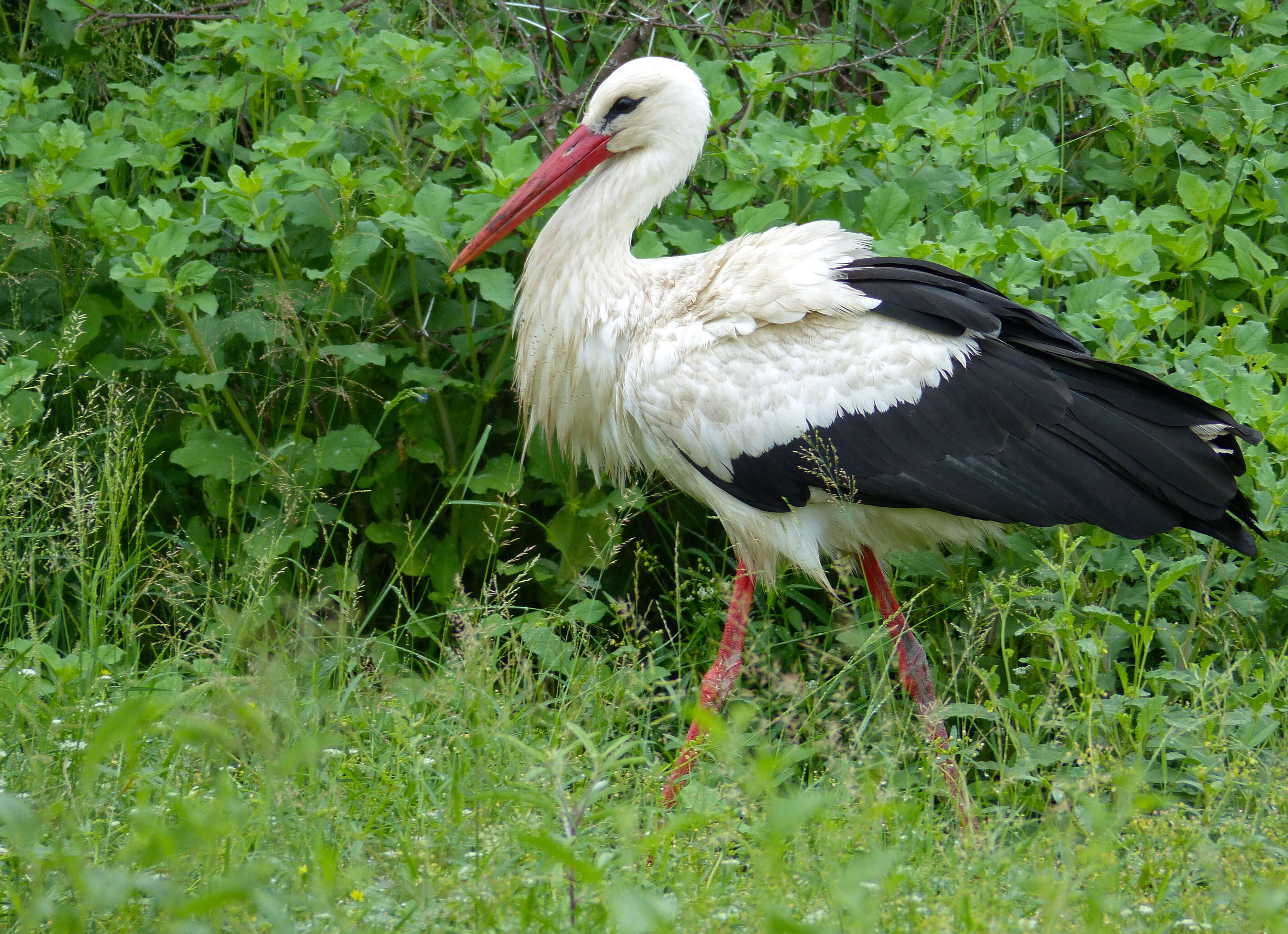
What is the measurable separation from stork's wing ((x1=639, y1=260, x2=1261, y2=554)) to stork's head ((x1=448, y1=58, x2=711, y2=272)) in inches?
24.9

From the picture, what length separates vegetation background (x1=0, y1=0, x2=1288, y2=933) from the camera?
187 cm

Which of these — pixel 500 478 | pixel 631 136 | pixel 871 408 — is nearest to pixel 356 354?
pixel 500 478

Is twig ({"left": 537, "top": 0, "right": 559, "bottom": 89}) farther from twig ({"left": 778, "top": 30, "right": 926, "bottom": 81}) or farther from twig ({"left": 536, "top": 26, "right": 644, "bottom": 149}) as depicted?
twig ({"left": 778, "top": 30, "right": 926, "bottom": 81})

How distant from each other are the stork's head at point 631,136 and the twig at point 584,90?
61cm

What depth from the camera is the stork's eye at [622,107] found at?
320 cm

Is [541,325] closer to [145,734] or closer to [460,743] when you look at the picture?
[460,743]

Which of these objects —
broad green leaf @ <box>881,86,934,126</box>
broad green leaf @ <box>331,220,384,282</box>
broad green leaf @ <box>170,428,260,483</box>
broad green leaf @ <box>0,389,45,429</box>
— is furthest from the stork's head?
broad green leaf @ <box>0,389,45,429</box>

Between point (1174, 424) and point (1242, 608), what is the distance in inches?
20.5

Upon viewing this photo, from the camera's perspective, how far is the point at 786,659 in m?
3.45

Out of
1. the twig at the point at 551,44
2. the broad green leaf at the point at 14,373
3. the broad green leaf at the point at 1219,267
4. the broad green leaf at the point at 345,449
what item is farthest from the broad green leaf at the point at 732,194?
the broad green leaf at the point at 14,373

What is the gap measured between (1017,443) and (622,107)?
135 cm

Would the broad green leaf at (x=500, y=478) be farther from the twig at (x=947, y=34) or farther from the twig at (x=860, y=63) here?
the twig at (x=947, y=34)

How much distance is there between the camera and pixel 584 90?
3.91 meters

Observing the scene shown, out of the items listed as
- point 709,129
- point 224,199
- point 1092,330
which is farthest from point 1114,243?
point 224,199
